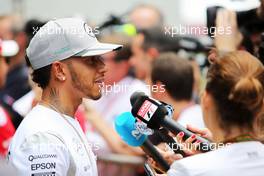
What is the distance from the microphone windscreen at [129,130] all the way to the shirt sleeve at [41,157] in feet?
1.31

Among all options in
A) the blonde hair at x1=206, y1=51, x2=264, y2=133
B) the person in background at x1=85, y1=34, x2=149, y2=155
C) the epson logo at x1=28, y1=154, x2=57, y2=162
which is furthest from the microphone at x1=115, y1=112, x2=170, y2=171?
the person in background at x1=85, y1=34, x2=149, y2=155

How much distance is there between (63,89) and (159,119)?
53 cm

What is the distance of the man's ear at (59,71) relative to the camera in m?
3.36

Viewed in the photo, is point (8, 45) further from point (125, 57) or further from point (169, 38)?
point (169, 38)

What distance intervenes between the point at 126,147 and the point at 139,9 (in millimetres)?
1655

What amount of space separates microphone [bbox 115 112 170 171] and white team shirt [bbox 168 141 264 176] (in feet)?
1.77

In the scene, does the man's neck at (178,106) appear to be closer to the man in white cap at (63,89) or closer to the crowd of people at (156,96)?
the crowd of people at (156,96)

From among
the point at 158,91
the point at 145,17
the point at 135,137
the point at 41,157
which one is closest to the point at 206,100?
the point at 135,137

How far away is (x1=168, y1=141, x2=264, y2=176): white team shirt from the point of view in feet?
8.88

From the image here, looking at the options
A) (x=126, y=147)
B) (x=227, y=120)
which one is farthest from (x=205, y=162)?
(x=126, y=147)

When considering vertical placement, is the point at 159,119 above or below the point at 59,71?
below

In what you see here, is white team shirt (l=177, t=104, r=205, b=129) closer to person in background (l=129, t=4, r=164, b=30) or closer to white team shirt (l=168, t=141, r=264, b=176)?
person in background (l=129, t=4, r=164, b=30)

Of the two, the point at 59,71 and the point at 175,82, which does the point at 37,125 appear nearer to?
the point at 59,71

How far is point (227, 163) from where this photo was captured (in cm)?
273
